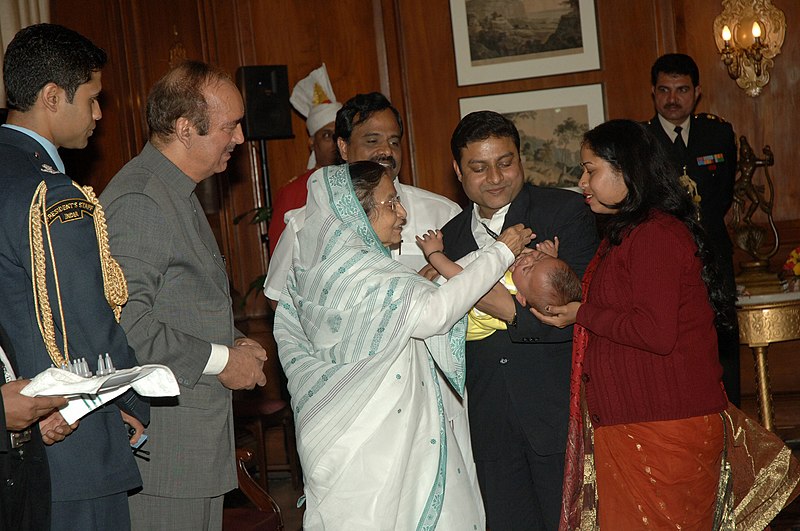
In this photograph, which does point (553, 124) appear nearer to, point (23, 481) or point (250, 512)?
Answer: point (250, 512)

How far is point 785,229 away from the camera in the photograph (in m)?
5.64

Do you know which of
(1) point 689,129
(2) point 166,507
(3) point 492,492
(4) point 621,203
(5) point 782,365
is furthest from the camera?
(5) point 782,365

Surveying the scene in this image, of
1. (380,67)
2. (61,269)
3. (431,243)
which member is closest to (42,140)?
(61,269)

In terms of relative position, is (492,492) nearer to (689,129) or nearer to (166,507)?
(166,507)

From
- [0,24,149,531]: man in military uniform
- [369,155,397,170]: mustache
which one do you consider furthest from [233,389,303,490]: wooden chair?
[0,24,149,531]: man in military uniform

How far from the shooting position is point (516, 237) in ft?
8.89

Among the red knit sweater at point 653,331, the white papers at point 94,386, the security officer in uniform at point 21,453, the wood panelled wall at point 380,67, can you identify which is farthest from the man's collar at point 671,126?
the security officer in uniform at point 21,453

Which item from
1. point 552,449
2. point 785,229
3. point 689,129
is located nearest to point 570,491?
point 552,449

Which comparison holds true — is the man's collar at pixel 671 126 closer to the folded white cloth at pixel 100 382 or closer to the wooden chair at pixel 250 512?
the wooden chair at pixel 250 512

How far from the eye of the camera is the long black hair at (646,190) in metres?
2.64

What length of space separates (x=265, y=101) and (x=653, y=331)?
3.89m

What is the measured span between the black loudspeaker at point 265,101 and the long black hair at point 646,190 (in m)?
3.48

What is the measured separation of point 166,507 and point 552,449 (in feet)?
4.02

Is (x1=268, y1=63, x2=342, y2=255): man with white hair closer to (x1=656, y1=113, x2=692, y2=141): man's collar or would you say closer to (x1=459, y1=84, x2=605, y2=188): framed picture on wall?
(x1=459, y1=84, x2=605, y2=188): framed picture on wall
